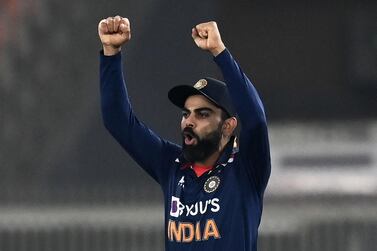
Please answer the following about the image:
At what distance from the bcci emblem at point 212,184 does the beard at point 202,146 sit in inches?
3.6

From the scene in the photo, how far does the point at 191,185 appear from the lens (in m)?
4.32

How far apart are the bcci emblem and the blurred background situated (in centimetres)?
481

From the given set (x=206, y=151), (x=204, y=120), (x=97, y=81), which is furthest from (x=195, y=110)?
(x=97, y=81)

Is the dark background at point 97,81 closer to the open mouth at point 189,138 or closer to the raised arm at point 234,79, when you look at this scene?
the open mouth at point 189,138

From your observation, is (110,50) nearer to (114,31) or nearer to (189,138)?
(114,31)

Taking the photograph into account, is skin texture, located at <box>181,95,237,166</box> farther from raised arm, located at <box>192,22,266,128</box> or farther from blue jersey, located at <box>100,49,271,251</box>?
raised arm, located at <box>192,22,266,128</box>

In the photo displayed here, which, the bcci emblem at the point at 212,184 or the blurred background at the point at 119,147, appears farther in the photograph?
the blurred background at the point at 119,147

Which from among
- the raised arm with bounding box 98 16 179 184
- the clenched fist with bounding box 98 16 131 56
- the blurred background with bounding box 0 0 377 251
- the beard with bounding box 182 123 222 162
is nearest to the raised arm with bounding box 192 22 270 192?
the beard with bounding box 182 123 222 162

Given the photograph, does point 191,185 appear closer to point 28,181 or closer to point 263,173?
point 263,173

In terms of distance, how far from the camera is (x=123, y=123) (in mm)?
4430

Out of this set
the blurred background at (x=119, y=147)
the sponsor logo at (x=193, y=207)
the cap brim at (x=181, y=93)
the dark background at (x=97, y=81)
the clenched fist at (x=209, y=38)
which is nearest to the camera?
the clenched fist at (x=209, y=38)

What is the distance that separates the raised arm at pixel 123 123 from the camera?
4406 millimetres

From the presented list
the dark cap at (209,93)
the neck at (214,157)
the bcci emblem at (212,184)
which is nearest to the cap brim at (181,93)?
the dark cap at (209,93)

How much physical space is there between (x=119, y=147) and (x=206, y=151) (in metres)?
5.57
